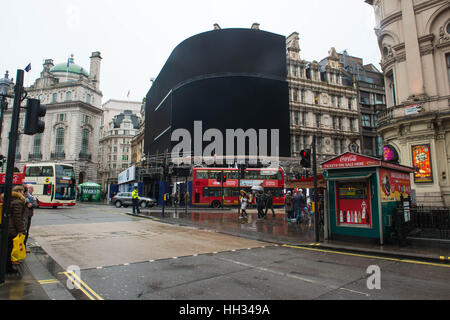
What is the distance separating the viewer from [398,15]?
19.4 m

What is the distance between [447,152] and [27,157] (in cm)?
7509

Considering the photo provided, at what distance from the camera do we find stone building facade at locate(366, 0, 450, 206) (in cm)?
1675

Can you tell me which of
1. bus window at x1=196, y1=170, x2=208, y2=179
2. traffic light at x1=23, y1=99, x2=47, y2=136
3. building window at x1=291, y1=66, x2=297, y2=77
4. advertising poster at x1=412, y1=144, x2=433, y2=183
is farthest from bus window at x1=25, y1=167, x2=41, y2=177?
building window at x1=291, y1=66, x2=297, y2=77

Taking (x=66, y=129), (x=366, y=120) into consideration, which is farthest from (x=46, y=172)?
(x=366, y=120)

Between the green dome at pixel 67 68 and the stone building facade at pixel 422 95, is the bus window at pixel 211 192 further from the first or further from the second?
the green dome at pixel 67 68

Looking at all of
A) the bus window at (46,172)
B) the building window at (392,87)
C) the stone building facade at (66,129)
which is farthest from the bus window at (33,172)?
the stone building facade at (66,129)

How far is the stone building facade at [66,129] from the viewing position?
61.2 m

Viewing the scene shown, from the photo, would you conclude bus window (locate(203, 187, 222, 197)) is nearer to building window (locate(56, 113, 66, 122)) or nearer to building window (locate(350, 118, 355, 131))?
building window (locate(350, 118, 355, 131))

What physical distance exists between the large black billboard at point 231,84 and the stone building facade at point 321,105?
396cm

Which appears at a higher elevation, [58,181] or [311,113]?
[311,113]

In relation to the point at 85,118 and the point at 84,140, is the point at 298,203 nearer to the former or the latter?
the point at 84,140

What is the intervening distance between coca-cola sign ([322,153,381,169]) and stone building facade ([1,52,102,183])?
61567 millimetres
